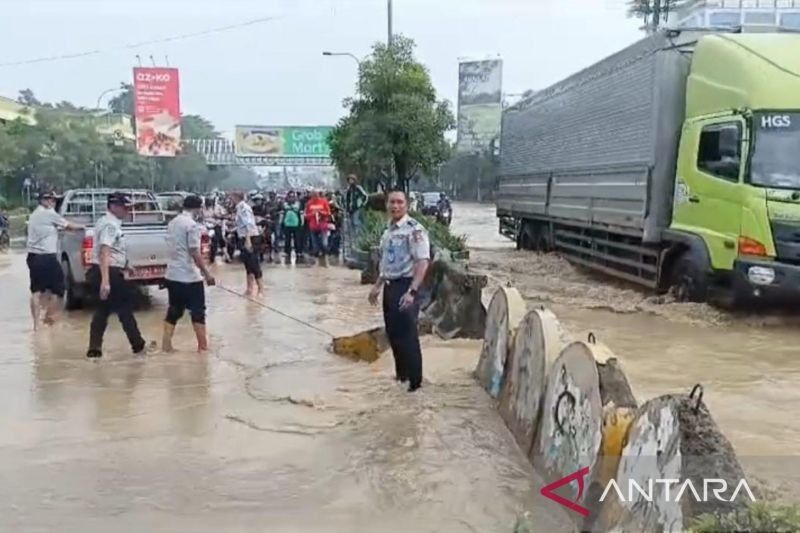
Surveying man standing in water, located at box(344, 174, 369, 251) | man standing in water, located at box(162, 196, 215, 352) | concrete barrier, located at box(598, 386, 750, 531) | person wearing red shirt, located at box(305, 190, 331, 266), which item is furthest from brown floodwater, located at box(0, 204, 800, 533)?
man standing in water, located at box(344, 174, 369, 251)

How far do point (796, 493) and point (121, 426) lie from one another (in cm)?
448

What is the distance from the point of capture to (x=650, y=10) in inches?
1651

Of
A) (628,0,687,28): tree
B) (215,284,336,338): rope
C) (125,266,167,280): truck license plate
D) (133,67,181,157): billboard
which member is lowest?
(215,284,336,338): rope

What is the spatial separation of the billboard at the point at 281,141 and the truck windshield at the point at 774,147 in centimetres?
4602

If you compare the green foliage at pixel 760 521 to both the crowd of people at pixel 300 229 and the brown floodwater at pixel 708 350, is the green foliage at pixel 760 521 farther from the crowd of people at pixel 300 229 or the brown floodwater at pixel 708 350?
the crowd of people at pixel 300 229

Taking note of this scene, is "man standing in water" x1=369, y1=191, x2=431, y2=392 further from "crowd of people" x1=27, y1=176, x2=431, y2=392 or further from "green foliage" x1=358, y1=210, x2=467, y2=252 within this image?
"green foliage" x1=358, y1=210, x2=467, y2=252

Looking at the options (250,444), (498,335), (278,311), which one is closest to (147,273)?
(278,311)

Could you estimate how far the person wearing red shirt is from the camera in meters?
19.6

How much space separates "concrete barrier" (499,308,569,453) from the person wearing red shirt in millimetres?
12961

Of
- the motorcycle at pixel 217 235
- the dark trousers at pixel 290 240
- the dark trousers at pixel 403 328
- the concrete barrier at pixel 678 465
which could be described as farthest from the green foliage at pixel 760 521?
the motorcycle at pixel 217 235

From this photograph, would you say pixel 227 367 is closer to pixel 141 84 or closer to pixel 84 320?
pixel 84 320

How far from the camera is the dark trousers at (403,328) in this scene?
24.4ft

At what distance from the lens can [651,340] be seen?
10.4 m

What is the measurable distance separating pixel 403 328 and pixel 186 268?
9.06 feet
